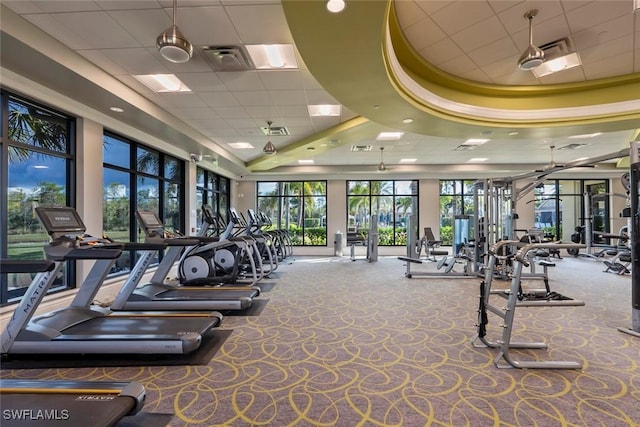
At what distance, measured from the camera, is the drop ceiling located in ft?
9.39

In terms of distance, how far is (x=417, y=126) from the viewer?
545 cm

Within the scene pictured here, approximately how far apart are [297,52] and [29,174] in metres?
3.76

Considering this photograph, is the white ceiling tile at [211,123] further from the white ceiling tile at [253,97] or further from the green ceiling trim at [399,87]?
the green ceiling trim at [399,87]

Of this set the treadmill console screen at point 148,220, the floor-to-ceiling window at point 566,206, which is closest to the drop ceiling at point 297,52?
the treadmill console screen at point 148,220

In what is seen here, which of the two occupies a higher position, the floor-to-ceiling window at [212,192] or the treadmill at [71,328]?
the floor-to-ceiling window at [212,192]

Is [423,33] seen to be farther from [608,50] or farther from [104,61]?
[104,61]

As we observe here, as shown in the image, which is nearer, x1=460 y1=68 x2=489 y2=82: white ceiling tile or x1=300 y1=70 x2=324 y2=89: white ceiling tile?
x1=300 y1=70 x2=324 y2=89: white ceiling tile

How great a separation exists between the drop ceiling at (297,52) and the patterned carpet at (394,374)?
2949 millimetres

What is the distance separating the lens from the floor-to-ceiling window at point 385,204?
1182cm

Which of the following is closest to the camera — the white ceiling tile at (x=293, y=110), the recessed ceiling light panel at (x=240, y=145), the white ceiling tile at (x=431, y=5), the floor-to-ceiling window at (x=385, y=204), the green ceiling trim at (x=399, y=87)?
the green ceiling trim at (x=399, y=87)

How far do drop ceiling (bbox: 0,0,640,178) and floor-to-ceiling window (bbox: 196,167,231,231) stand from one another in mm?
2378

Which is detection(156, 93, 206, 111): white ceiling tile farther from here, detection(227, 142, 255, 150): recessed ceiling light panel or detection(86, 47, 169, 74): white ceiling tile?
detection(227, 142, 255, 150): recessed ceiling light panel

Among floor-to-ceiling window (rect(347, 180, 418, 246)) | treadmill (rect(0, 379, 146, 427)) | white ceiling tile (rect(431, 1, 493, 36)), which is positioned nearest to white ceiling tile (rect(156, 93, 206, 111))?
white ceiling tile (rect(431, 1, 493, 36))

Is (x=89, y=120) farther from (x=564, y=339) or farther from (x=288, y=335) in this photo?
(x=564, y=339)
